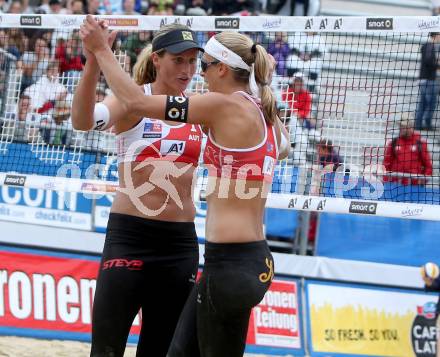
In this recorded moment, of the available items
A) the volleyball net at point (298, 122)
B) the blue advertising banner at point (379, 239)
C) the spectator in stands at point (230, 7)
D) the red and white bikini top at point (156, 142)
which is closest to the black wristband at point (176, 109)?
the red and white bikini top at point (156, 142)

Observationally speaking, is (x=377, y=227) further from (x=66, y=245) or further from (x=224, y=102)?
(x=224, y=102)

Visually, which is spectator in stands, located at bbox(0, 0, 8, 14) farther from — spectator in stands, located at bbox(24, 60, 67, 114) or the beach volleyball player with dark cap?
the beach volleyball player with dark cap

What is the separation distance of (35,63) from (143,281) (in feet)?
12.8

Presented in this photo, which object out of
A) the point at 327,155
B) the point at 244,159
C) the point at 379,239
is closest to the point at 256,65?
the point at 244,159

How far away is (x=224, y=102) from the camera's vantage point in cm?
401

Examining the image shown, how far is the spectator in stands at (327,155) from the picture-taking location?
6886 millimetres

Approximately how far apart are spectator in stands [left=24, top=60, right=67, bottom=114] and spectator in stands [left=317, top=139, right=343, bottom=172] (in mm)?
2268

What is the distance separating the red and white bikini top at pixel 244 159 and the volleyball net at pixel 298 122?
2.12 metres

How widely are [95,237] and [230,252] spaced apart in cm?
510

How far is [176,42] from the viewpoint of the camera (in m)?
4.60

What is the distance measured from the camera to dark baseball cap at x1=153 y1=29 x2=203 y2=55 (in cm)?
459

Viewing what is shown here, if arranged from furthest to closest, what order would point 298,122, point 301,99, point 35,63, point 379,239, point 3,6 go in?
point 3,6 < point 379,239 < point 35,63 < point 301,99 < point 298,122

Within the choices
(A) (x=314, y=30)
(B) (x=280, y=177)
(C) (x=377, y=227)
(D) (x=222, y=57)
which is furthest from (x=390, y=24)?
(C) (x=377, y=227)

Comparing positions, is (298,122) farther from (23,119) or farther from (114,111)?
(114,111)
